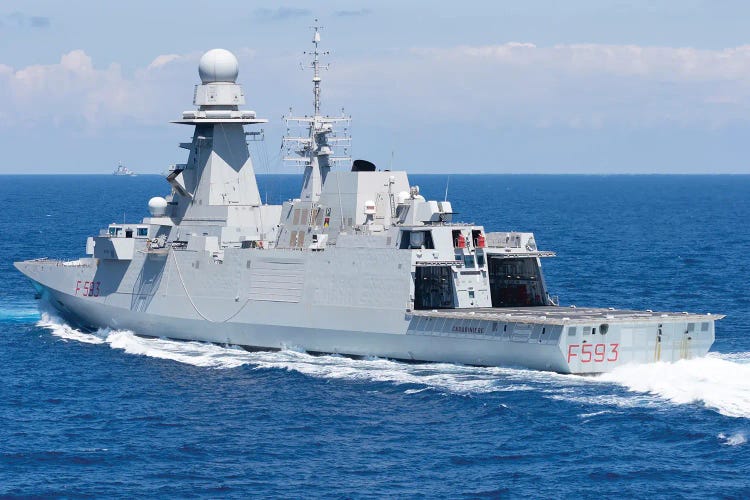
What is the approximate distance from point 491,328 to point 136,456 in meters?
11.1

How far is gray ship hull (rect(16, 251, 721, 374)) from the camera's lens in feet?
101

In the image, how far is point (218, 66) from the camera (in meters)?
40.7

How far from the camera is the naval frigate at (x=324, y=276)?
31.5m

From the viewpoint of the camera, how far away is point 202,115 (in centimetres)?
4050

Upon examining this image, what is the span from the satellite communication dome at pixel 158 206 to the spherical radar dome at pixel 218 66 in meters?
4.58

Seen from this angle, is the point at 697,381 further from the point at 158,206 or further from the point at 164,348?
the point at 158,206

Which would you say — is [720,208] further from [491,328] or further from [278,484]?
[278,484]

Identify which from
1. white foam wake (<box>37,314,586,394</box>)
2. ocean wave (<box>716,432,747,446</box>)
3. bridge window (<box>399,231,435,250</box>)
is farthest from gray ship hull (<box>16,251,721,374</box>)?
ocean wave (<box>716,432,747,446</box>)

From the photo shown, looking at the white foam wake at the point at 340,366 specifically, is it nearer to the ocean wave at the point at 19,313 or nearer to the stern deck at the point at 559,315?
the stern deck at the point at 559,315

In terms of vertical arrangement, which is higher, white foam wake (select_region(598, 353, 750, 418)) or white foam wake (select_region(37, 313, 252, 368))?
white foam wake (select_region(598, 353, 750, 418))

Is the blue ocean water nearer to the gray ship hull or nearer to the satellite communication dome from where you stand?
the gray ship hull

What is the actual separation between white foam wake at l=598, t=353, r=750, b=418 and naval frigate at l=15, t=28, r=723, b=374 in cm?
42

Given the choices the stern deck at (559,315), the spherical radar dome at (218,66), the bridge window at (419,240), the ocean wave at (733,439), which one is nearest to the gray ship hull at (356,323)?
the stern deck at (559,315)

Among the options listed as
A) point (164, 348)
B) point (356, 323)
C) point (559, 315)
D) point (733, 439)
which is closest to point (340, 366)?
point (356, 323)
